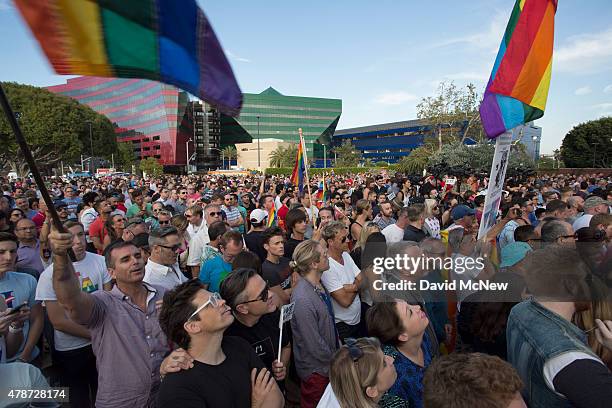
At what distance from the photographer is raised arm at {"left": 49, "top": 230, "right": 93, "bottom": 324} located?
72.7 inches

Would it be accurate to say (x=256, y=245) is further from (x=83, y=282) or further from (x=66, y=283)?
(x=66, y=283)

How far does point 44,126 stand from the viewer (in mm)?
37531

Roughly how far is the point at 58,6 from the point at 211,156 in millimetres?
99425

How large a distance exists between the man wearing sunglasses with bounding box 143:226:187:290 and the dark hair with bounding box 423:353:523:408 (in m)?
2.63

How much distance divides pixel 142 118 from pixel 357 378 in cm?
8796

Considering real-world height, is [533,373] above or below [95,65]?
below

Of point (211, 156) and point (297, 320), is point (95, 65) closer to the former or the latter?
point (297, 320)

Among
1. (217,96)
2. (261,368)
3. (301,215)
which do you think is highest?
(217,96)

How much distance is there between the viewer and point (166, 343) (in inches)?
A: 104

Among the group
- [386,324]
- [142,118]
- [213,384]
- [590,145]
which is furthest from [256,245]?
[142,118]

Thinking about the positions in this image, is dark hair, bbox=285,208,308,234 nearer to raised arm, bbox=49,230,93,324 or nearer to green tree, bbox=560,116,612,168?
raised arm, bbox=49,230,93,324

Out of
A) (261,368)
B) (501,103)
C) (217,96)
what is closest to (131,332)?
(261,368)

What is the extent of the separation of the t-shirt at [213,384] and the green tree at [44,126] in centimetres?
4094

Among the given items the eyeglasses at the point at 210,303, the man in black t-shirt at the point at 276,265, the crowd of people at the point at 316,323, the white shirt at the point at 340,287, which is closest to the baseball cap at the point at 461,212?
the crowd of people at the point at 316,323
